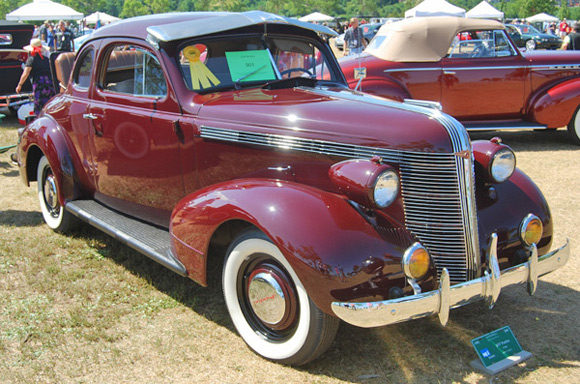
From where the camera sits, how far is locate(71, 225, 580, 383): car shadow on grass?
3043 mm

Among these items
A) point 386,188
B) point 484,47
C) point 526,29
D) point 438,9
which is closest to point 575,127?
point 484,47

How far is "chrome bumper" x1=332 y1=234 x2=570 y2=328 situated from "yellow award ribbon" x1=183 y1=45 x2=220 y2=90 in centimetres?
192

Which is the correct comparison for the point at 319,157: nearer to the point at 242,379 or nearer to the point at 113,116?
the point at 242,379

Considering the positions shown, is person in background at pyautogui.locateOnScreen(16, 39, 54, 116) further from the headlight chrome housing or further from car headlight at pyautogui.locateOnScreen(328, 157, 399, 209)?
the headlight chrome housing

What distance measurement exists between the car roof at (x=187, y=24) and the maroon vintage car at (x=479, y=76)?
4.56 m

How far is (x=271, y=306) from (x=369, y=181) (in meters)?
0.86

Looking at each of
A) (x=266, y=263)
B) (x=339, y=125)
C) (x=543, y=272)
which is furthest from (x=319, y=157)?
(x=543, y=272)

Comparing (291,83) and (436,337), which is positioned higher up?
(291,83)

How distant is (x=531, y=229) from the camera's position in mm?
3291

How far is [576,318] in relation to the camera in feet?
11.8

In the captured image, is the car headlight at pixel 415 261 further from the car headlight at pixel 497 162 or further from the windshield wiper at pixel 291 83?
the windshield wiper at pixel 291 83

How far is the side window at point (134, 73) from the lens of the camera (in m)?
4.03

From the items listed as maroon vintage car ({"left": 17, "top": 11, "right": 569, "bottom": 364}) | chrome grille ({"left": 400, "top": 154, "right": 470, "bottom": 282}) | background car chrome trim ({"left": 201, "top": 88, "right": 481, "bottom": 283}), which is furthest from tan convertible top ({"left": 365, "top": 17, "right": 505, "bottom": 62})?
chrome grille ({"left": 400, "top": 154, "right": 470, "bottom": 282})

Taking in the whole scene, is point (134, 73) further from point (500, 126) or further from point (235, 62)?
point (500, 126)
